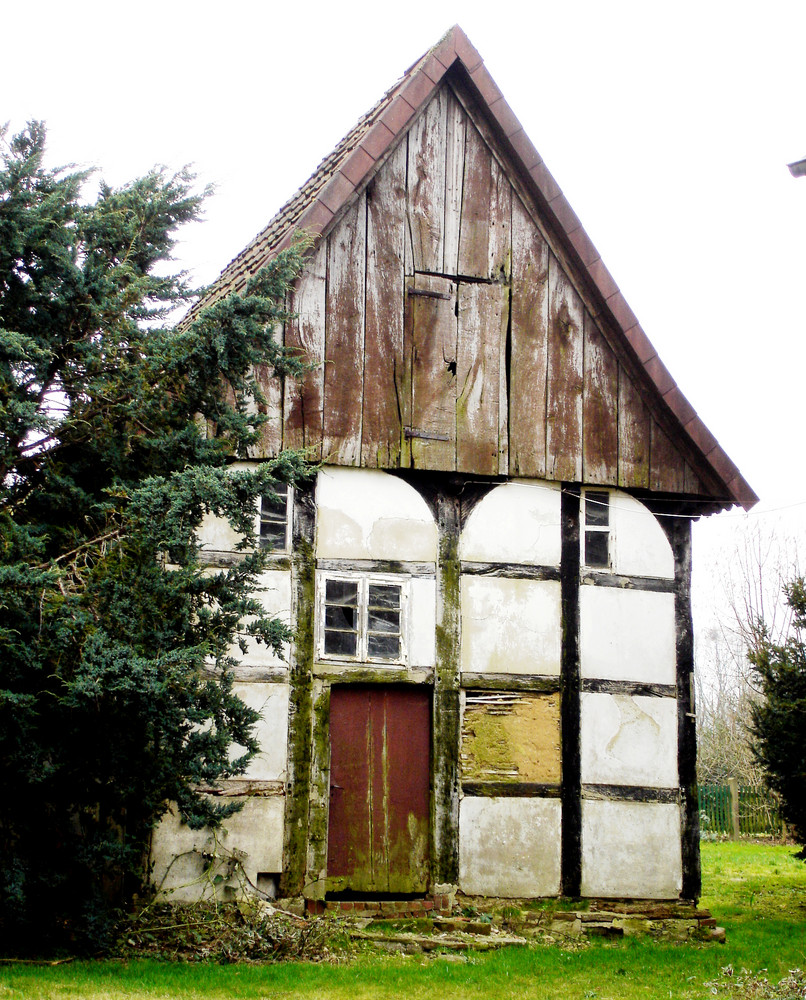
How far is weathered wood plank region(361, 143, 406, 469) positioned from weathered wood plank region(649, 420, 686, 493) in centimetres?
265

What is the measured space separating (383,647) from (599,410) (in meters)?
3.24

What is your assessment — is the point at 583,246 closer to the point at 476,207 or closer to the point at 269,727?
the point at 476,207

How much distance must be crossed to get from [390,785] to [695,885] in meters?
3.12

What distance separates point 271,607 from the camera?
31.4 feet

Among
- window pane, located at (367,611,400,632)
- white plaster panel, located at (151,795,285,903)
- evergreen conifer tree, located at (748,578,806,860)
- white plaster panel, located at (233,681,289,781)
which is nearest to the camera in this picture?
white plaster panel, located at (151,795,285,903)

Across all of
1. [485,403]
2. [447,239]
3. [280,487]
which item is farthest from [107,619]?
[447,239]

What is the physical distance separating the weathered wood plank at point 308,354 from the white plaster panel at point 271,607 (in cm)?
118

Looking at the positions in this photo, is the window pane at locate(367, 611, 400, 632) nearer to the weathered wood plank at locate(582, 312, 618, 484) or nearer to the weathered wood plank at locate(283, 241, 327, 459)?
the weathered wood plank at locate(283, 241, 327, 459)

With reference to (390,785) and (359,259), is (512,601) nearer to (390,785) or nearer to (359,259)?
(390,785)

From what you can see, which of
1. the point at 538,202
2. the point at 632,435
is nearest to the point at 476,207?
the point at 538,202

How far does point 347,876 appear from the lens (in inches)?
374

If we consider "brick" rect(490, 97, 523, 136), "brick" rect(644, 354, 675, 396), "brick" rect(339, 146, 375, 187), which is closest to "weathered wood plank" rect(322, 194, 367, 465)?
"brick" rect(339, 146, 375, 187)

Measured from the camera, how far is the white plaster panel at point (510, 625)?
10070mm

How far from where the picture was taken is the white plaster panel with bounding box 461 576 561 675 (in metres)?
10.1
